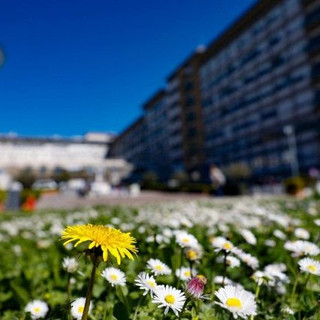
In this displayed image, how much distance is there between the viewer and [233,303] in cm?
98

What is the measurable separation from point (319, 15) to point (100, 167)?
37.7 m

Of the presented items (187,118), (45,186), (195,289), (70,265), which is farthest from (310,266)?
(187,118)

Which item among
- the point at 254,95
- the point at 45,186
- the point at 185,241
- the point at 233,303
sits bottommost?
the point at 233,303

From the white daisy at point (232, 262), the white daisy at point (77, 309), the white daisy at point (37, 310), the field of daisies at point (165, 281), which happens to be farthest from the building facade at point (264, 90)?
the white daisy at point (77, 309)

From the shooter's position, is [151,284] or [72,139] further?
[72,139]

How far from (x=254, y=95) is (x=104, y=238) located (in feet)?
186

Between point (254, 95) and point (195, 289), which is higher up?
point (254, 95)

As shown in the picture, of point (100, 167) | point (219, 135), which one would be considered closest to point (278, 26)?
point (219, 135)

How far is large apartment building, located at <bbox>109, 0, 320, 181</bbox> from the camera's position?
4556cm

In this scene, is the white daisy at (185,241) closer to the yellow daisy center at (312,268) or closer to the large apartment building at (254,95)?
the yellow daisy center at (312,268)

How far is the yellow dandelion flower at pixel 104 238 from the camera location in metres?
0.87

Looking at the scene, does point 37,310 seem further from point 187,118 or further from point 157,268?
point 187,118

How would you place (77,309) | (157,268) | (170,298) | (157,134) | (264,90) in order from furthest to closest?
1. (157,134)
2. (264,90)
3. (157,268)
4. (77,309)
5. (170,298)

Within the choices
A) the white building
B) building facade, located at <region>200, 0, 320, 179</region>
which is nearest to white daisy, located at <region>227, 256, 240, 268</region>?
building facade, located at <region>200, 0, 320, 179</region>
